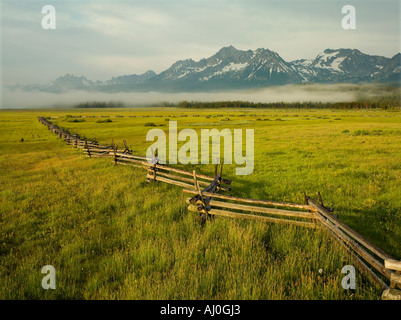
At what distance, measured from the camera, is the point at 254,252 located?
18.2 feet

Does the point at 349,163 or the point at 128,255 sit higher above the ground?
the point at 349,163

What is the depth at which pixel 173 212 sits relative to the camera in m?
8.45

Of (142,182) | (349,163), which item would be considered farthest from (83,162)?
(349,163)

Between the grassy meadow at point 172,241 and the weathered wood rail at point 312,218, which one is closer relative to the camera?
the weathered wood rail at point 312,218

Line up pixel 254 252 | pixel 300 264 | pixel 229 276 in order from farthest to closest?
1. pixel 254 252
2. pixel 300 264
3. pixel 229 276

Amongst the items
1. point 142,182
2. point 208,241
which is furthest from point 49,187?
point 208,241

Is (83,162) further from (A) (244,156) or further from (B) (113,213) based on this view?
(A) (244,156)

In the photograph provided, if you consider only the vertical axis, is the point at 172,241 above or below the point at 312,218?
below

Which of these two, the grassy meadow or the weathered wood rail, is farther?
the grassy meadow

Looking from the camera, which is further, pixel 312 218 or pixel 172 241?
pixel 312 218

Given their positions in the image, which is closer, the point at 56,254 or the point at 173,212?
the point at 56,254
